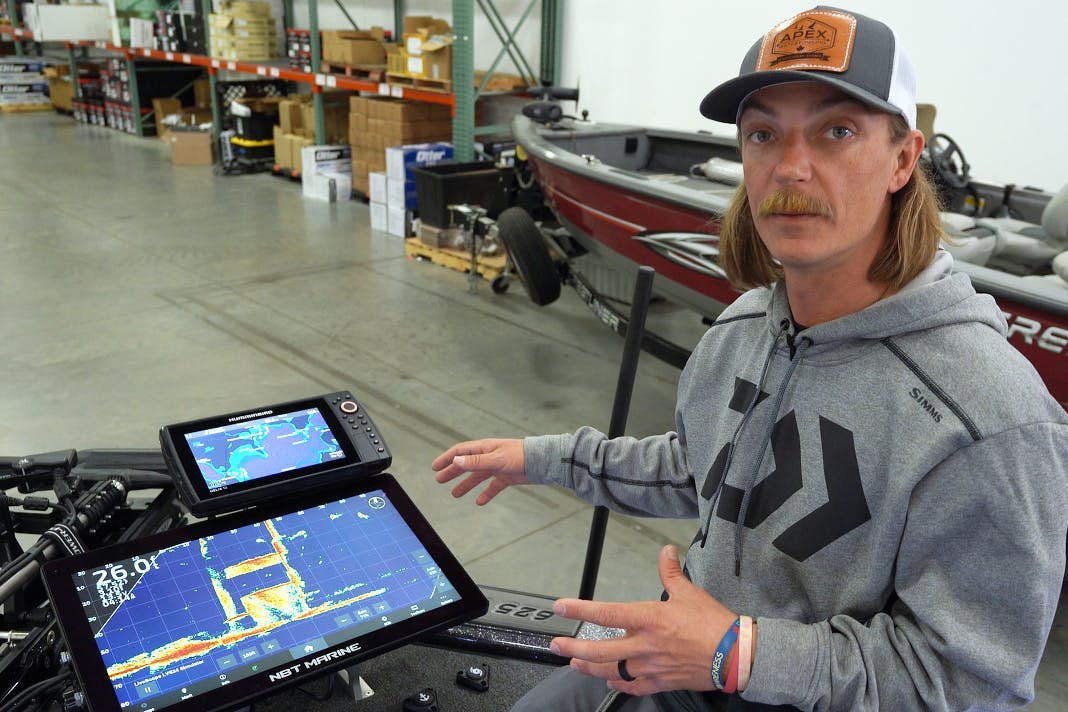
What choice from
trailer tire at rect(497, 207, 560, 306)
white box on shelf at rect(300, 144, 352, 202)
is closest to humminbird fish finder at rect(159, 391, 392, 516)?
trailer tire at rect(497, 207, 560, 306)

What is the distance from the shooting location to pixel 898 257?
39.3 inches

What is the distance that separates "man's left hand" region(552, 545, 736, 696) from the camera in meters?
0.89

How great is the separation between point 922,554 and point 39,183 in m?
8.50

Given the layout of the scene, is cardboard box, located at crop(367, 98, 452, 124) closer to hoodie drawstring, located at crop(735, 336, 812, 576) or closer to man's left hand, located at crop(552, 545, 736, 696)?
hoodie drawstring, located at crop(735, 336, 812, 576)

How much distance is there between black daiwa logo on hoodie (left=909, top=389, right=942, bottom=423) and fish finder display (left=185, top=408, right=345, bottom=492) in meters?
0.78

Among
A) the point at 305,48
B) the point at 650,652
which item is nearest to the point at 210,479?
the point at 650,652

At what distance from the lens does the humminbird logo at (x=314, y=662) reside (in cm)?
97

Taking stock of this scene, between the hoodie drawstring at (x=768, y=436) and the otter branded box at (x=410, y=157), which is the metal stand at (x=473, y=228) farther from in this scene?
the hoodie drawstring at (x=768, y=436)

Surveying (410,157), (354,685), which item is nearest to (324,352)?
(410,157)

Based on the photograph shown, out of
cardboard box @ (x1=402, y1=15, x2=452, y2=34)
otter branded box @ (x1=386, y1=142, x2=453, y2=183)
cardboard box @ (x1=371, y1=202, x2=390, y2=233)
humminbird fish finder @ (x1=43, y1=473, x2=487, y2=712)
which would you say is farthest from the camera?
cardboard box @ (x1=402, y1=15, x2=452, y2=34)

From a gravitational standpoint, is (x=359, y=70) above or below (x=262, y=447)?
above

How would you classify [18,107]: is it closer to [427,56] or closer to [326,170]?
[326,170]

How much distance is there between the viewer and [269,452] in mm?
1193

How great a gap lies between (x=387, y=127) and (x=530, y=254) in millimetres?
3322
